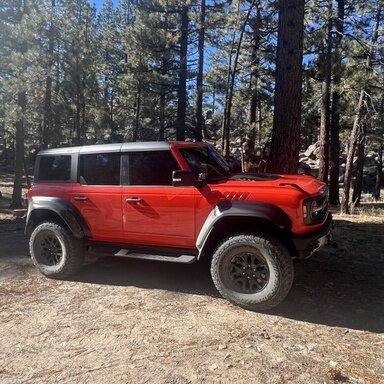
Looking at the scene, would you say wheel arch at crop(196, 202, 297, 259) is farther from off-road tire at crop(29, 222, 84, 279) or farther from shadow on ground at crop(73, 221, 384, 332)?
off-road tire at crop(29, 222, 84, 279)

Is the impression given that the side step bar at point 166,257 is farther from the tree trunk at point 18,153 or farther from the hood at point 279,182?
the tree trunk at point 18,153

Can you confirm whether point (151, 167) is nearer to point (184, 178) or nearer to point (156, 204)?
point (156, 204)

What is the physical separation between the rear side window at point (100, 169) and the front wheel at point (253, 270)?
1976mm

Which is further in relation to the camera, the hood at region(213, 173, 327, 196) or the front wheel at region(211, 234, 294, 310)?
the hood at region(213, 173, 327, 196)

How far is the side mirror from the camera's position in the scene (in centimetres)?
504

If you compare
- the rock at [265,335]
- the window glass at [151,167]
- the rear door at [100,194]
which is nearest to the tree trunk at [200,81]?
the rear door at [100,194]

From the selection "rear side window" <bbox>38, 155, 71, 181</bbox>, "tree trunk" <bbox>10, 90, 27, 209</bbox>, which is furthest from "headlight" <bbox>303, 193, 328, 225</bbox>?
"tree trunk" <bbox>10, 90, 27, 209</bbox>

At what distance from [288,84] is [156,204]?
3.90m

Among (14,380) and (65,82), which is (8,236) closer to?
(14,380)

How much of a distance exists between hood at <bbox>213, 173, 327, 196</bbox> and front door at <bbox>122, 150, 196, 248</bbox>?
625mm

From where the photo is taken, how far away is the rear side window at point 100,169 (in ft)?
19.3

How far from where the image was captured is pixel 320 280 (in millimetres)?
5816

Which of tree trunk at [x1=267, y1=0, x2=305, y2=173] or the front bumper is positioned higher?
tree trunk at [x1=267, y1=0, x2=305, y2=173]

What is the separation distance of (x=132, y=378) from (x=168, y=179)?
2646 millimetres
